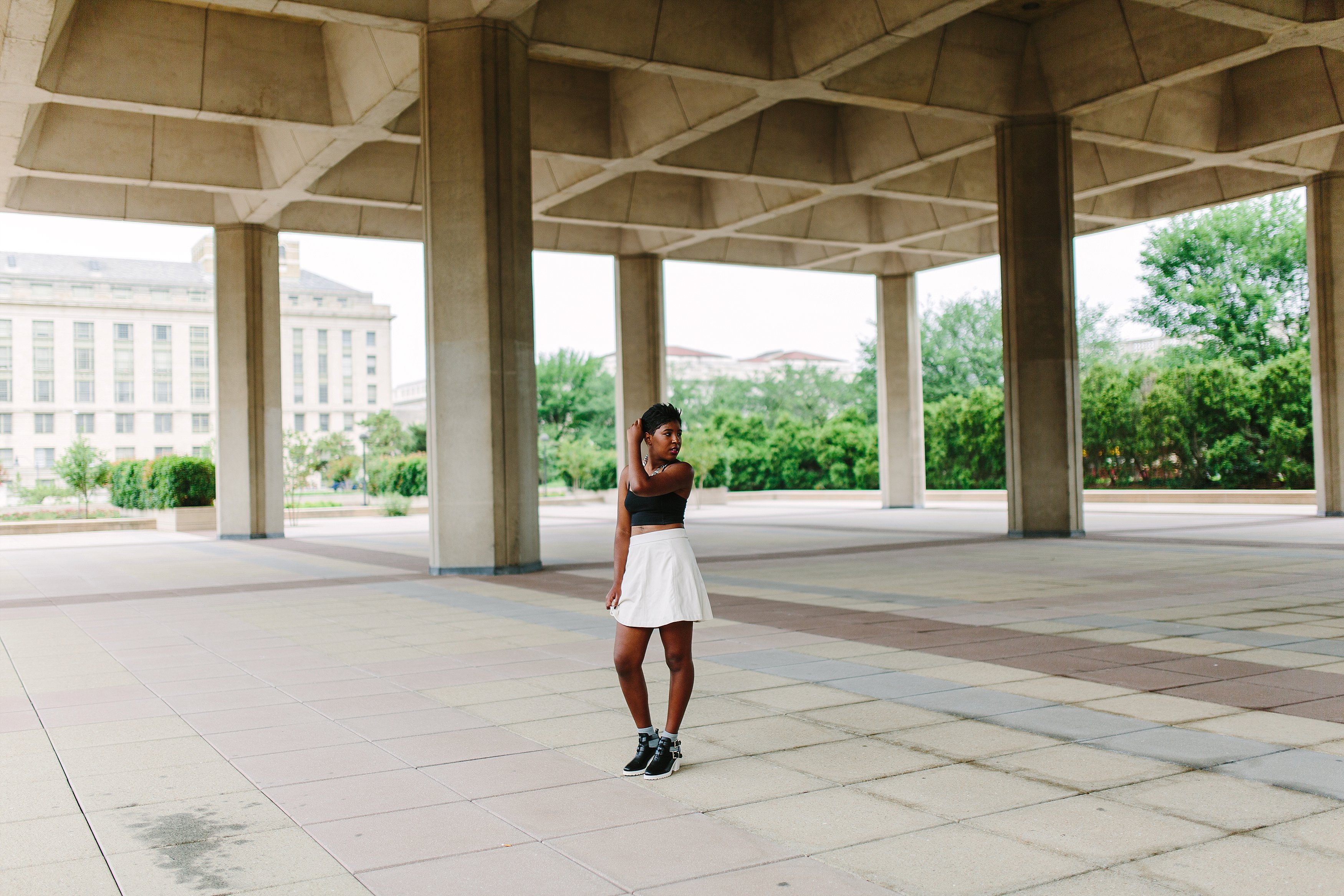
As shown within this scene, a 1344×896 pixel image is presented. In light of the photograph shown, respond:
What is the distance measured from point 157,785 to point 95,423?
351ft

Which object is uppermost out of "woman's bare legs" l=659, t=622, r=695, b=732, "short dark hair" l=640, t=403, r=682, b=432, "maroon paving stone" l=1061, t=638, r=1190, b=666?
"short dark hair" l=640, t=403, r=682, b=432

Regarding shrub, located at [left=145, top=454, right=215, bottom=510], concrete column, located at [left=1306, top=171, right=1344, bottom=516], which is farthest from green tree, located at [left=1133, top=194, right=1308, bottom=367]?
shrub, located at [left=145, top=454, right=215, bottom=510]

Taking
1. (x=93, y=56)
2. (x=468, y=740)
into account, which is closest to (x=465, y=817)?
(x=468, y=740)

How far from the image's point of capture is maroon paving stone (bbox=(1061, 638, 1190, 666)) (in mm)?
7801

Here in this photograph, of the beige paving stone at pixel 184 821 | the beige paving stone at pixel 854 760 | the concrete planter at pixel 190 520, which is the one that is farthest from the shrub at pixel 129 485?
the beige paving stone at pixel 854 760

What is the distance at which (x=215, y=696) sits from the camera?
737 cm

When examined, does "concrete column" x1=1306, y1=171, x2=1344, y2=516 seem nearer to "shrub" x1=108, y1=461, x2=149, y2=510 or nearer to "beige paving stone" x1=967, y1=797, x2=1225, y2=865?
"beige paving stone" x1=967, y1=797, x2=1225, y2=865

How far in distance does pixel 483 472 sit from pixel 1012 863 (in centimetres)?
1252

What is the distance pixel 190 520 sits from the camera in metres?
30.9

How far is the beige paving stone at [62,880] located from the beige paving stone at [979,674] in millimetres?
5062

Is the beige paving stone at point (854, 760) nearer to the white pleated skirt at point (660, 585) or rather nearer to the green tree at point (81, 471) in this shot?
the white pleated skirt at point (660, 585)

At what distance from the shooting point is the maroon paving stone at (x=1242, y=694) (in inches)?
251

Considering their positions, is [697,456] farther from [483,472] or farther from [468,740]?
[468,740]

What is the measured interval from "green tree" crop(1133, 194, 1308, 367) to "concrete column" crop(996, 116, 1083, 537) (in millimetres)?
31765
